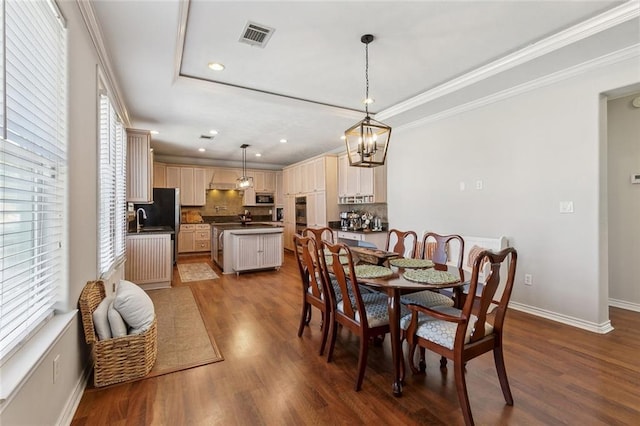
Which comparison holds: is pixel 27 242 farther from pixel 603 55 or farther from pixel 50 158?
pixel 603 55

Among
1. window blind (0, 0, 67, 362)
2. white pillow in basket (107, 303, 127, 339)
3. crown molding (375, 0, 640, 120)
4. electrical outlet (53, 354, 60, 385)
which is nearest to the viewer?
window blind (0, 0, 67, 362)

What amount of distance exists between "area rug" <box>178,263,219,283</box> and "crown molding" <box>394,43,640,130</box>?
4.63 metres

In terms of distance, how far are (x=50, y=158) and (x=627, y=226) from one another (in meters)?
5.60

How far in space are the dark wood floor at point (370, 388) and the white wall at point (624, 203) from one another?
802 mm

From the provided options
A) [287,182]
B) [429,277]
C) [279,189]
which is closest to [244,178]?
[287,182]

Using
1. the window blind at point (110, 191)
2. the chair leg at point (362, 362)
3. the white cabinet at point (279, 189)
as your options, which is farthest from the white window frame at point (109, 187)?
the white cabinet at point (279, 189)

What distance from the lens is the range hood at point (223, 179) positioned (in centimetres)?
845

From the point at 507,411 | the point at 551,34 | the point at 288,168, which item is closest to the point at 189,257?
the point at 288,168

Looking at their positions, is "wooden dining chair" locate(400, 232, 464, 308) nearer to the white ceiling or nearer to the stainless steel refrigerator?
the white ceiling

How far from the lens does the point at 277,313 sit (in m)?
3.60

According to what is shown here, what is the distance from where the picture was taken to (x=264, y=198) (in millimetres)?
9375

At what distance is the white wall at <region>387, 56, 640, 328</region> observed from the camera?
3.02 m

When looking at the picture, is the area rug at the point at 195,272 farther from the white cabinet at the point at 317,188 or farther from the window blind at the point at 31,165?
the window blind at the point at 31,165

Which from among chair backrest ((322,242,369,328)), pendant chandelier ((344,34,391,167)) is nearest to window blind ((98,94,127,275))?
chair backrest ((322,242,369,328))
